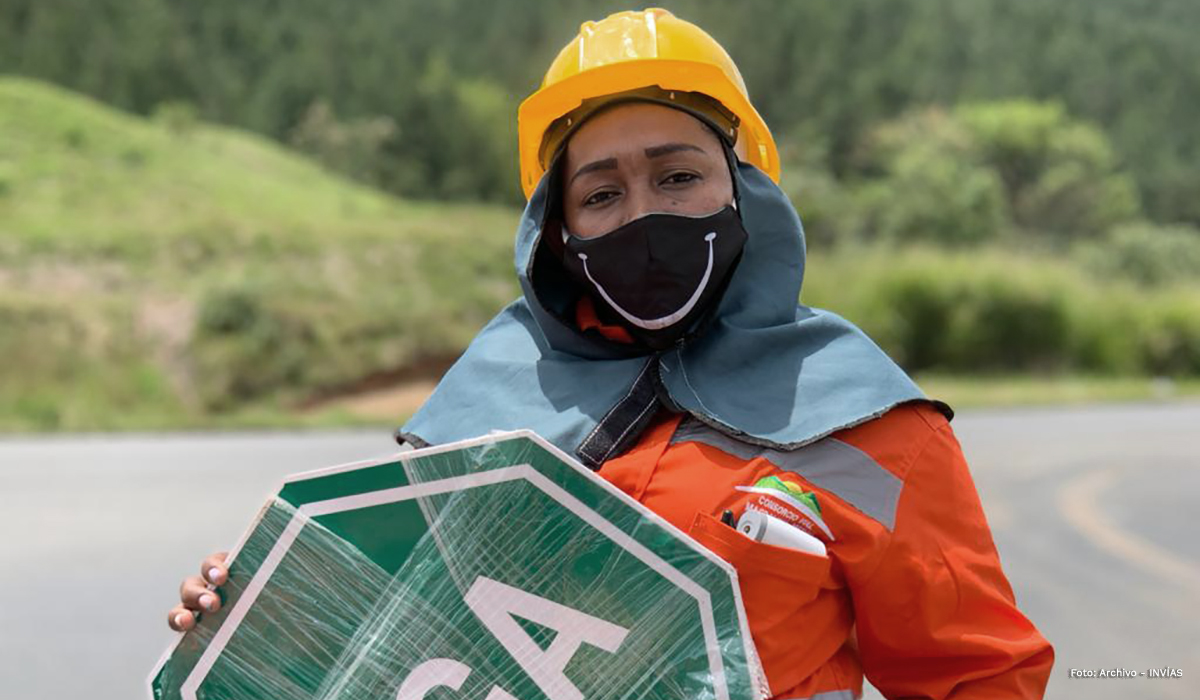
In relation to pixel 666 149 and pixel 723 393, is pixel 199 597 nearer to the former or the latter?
pixel 723 393

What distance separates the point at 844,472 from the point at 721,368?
24 cm

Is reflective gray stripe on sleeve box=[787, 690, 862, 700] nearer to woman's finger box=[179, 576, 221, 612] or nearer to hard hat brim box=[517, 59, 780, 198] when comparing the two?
woman's finger box=[179, 576, 221, 612]

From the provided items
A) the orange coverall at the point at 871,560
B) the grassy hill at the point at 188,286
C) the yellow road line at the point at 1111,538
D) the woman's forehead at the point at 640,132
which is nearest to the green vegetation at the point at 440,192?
the grassy hill at the point at 188,286

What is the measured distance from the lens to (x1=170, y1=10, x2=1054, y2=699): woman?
1.75 m

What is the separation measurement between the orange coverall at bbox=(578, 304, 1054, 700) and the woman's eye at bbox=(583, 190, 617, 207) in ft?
1.36

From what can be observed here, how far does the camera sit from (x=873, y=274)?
29984mm

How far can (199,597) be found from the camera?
65.4 inches

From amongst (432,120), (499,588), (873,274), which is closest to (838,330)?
(499,588)

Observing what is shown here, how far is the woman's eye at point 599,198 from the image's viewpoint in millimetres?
2031

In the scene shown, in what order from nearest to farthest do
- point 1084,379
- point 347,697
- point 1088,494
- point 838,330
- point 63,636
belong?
point 347,697
point 838,330
point 63,636
point 1088,494
point 1084,379

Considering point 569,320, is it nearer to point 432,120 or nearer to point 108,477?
point 108,477

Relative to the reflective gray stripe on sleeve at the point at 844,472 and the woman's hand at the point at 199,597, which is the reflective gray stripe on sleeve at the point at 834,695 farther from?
the woman's hand at the point at 199,597

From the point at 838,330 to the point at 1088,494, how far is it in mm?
9745

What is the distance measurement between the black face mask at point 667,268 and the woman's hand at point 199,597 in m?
0.67
